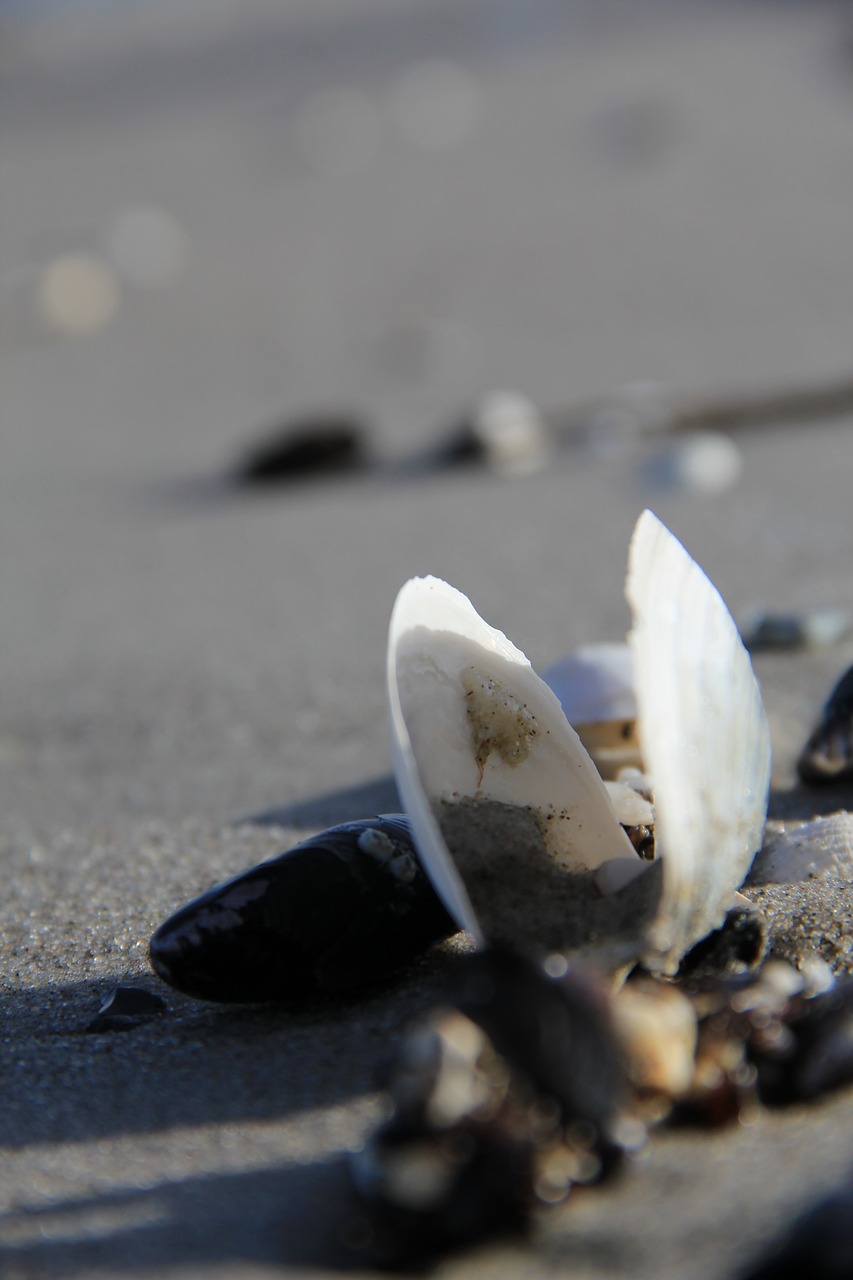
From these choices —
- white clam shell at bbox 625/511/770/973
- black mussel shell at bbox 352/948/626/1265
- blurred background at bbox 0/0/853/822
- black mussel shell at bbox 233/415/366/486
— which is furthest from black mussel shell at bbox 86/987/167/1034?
black mussel shell at bbox 233/415/366/486

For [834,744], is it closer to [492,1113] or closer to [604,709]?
[604,709]

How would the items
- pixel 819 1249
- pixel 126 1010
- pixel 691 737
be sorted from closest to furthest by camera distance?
pixel 819 1249
pixel 691 737
pixel 126 1010

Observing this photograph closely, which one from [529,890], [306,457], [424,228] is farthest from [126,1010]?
[424,228]

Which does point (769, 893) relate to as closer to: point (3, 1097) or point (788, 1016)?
point (788, 1016)

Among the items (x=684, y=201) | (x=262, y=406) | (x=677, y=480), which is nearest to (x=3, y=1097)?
(x=677, y=480)

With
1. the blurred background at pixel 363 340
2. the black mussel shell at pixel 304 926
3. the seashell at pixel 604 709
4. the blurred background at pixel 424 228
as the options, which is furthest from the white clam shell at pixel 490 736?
the blurred background at pixel 424 228

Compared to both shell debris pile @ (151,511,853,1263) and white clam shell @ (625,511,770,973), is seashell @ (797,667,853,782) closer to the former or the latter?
shell debris pile @ (151,511,853,1263)

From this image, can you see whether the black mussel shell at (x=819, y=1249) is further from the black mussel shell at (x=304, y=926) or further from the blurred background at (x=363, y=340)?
the blurred background at (x=363, y=340)
